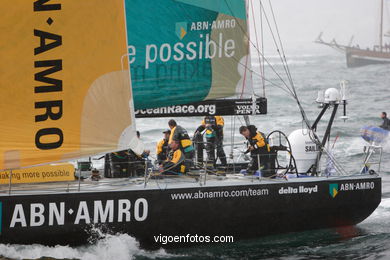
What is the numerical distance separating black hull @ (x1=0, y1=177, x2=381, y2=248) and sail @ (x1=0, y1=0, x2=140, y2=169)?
78 centimetres

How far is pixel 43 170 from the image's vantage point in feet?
32.0

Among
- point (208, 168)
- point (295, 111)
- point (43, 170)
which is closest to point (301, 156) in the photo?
point (208, 168)

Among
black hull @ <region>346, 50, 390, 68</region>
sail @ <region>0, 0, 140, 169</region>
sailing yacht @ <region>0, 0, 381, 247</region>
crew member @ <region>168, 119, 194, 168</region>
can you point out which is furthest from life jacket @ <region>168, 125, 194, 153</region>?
black hull @ <region>346, 50, 390, 68</region>

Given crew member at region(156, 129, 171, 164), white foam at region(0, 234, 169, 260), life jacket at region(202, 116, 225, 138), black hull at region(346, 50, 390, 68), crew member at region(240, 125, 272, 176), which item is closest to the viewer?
white foam at region(0, 234, 169, 260)

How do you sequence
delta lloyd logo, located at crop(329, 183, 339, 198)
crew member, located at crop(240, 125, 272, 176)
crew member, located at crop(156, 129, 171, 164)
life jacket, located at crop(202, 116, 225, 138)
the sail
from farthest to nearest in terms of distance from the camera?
1. life jacket, located at crop(202, 116, 225, 138)
2. crew member, located at crop(156, 129, 171, 164)
3. crew member, located at crop(240, 125, 272, 176)
4. delta lloyd logo, located at crop(329, 183, 339, 198)
5. the sail

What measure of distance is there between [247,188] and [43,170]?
8.34ft

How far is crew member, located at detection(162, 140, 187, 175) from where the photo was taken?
1017 cm

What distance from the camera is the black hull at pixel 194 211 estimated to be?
8.99 meters

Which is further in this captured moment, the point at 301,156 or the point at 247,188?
the point at 301,156

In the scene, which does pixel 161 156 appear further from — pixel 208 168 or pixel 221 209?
pixel 221 209

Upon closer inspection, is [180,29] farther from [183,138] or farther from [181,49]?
[183,138]

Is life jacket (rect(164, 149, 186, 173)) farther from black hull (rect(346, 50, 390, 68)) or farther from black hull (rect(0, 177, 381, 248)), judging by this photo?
black hull (rect(346, 50, 390, 68))

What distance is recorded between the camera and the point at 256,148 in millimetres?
10508

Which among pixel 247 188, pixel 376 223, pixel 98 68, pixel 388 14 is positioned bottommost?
pixel 376 223
